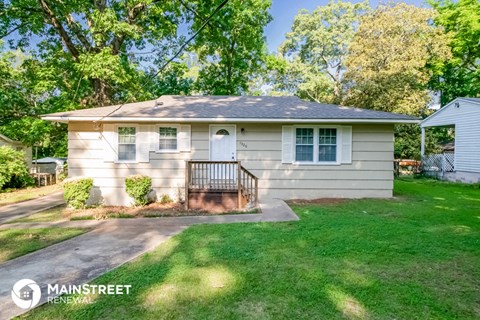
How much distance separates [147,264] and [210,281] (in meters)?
1.09

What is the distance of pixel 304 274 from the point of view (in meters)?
3.47

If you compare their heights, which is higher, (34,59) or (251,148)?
(34,59)

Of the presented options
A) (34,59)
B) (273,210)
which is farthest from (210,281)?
(34,59)

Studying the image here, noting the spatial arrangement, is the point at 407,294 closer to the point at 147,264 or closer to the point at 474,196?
the point at 147,264

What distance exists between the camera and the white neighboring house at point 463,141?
13.1 metres

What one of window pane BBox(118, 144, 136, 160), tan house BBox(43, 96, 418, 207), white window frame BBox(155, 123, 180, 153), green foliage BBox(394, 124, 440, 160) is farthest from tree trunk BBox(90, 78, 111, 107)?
green foliage BBox(394, 124, 440, 160)

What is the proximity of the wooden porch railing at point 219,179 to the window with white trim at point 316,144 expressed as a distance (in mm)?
1993

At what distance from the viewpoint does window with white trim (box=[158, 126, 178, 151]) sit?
8.71m

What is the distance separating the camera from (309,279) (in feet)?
10.9

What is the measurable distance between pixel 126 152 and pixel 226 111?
3.52 m

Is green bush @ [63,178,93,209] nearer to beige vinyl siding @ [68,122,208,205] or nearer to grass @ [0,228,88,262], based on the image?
beige vinyl siding @ [68,122,208,205]

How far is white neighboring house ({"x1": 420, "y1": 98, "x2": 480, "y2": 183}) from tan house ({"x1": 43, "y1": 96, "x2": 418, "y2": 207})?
25.5 feet

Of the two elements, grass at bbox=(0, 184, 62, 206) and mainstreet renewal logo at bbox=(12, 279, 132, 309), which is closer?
mainstreet renewal logo at bbox=(12, 279, 132, 309)

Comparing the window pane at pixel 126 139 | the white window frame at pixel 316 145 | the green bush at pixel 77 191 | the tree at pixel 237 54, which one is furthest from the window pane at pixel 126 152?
the tree at pixel 237 54
